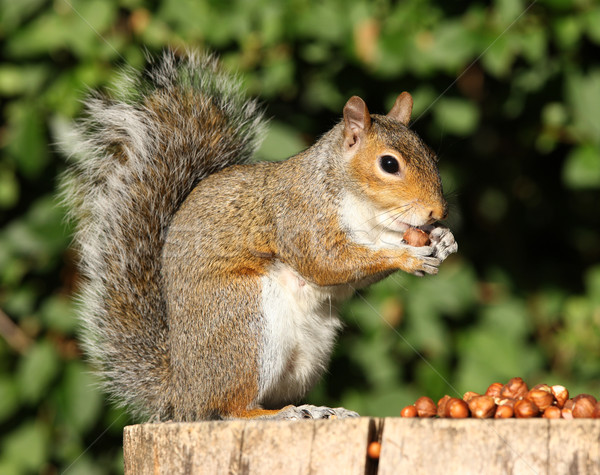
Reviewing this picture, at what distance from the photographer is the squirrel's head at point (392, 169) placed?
1.46 m

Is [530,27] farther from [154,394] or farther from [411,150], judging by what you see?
[154,394]

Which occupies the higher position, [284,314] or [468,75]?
[468,75]

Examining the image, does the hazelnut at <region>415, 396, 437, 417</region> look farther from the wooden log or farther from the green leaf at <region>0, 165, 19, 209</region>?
the green leaf at <region>0, 165, 19, 209</region>

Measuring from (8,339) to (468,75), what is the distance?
1.47m

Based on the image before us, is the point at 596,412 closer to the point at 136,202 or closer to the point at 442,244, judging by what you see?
the point at 442,244

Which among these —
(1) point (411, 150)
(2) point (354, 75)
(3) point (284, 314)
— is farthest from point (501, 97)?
(3) point (284, 314)

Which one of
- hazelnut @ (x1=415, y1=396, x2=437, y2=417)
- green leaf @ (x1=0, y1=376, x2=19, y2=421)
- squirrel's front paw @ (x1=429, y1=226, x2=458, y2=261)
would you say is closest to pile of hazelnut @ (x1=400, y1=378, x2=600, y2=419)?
hazelnut @ (x1=415, y1=396, x2=437, y2=417)

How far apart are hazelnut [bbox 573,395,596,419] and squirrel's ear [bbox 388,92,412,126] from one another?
2.58 ft

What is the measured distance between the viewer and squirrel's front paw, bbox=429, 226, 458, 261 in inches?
57.2

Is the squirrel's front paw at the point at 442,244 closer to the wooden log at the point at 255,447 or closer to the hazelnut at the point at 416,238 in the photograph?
the hazelnut at the point at 416,238

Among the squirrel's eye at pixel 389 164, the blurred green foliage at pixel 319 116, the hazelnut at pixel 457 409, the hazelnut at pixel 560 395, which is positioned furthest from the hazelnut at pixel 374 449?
the blurred green foliage at pixel 319 116

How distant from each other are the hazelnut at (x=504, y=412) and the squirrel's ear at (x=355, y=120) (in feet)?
2.16

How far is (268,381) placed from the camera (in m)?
1.43

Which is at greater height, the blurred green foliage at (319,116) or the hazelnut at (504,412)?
the blurred green foliage at (319,116)
